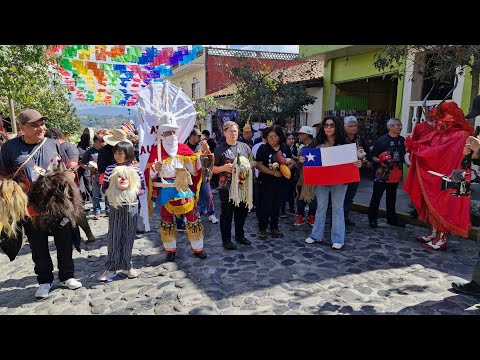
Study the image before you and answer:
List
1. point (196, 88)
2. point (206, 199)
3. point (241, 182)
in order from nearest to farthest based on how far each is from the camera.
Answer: point (241, 182) < point (206, 199) < point (196, 88)

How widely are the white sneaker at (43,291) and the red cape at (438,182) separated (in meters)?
5.01

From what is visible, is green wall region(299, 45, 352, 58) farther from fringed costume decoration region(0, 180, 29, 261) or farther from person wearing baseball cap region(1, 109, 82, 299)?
fringed costume decoration region(0, 180, 29, 261)

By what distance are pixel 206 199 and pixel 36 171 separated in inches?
132

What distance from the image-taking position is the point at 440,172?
487cm

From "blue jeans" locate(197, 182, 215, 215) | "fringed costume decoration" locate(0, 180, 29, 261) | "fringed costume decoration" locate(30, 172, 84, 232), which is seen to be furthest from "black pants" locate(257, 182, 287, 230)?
"fringed costume decoration" locate(0, 180, 29, 261)

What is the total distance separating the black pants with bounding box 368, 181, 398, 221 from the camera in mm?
5859

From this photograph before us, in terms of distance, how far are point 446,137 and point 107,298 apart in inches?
192

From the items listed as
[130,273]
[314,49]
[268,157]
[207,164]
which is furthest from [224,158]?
[314,49]

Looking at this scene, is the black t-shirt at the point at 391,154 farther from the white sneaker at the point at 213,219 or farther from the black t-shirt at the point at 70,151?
the black t-shirt at the point at 70,151

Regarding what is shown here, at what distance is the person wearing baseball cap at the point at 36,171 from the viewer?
11.8ft

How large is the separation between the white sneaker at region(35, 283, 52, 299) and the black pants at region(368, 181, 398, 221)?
5.04 m

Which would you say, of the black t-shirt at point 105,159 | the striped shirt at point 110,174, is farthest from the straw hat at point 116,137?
the striped shirt at point 110,174

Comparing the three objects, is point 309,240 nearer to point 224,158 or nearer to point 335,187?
point 335,187
